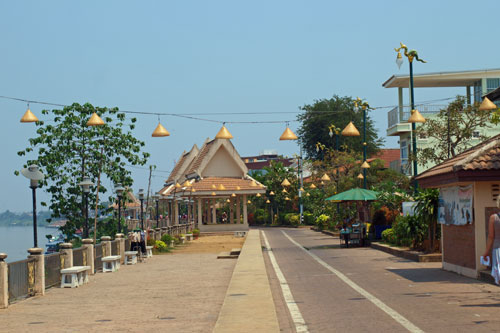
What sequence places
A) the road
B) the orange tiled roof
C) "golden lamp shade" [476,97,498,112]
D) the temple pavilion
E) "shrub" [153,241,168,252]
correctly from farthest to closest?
the temple pavilion < "shrub" [153,241,168,252] < "golden lamp shade" [476,97,498,112] < the orange tiled roof < the road

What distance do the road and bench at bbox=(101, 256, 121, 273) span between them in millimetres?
5584

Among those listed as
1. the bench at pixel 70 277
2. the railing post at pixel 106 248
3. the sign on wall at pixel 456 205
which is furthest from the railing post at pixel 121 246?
the sign on wall at pixel 456 205

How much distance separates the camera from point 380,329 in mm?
9906

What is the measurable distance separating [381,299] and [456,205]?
5343 mm

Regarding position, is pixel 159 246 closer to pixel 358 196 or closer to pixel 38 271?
pixel 358 196

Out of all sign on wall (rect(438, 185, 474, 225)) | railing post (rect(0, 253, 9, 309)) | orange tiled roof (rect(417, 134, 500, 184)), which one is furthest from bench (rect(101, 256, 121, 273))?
orange tiled roof (rect(417, 134, 500, 184))

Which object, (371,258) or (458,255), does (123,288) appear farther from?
(371,258)

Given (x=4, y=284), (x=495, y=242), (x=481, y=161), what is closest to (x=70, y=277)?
(x=4, y=284)

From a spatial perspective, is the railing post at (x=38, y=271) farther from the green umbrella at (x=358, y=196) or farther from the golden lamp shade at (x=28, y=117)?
the green umbrella at (x=358, y=196)

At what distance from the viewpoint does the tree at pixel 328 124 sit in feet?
261

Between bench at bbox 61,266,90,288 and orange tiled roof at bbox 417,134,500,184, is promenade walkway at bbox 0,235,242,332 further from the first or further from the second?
orange tiled roof at bbox 417,134,500,184

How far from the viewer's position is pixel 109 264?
2469cm

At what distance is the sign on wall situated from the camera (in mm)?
16594

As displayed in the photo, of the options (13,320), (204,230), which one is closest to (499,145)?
(13,320)
